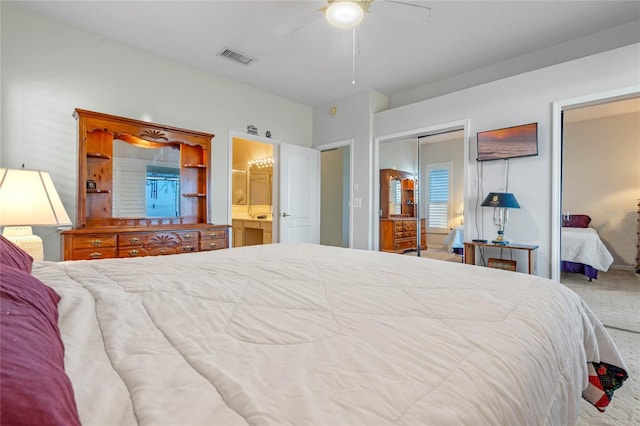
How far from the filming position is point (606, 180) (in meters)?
3.56

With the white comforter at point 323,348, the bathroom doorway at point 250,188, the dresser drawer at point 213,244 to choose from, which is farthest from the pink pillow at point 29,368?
the bathroom doorway at point 250,188

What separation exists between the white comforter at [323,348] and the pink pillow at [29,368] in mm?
67

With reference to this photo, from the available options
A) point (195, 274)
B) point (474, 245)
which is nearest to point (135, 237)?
A: point (195, 274)

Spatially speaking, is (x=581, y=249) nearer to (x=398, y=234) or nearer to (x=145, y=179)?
(x=398, y=234)

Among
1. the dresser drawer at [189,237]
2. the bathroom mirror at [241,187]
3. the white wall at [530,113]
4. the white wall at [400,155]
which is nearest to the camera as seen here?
the white wall at [530,113]

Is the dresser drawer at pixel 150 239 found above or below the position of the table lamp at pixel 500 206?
below

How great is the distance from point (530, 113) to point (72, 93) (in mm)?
4677

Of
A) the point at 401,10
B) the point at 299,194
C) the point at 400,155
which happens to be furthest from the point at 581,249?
the point at 299,194

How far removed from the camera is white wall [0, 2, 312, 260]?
263cm

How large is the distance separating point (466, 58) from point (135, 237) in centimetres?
414

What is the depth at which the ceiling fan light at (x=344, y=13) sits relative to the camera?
2084 millimetres

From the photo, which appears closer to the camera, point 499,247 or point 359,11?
point 359,11

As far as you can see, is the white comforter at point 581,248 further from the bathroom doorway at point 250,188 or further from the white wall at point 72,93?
the bathroom doorway at point 250,188

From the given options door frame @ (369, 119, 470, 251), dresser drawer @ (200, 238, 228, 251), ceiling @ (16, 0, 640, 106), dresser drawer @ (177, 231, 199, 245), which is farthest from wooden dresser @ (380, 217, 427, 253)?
dresser drawer @ (177, 231, 199, 245)
